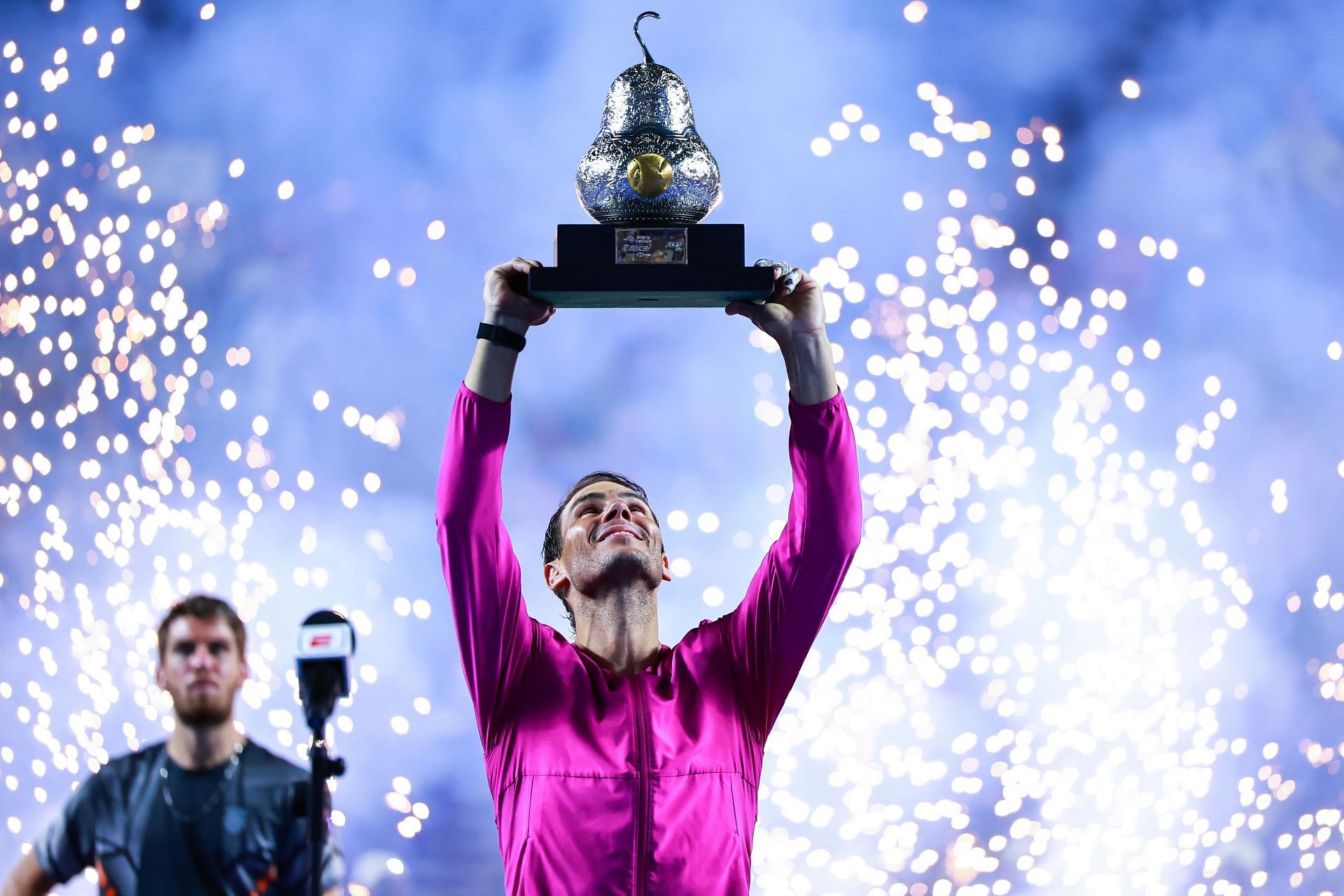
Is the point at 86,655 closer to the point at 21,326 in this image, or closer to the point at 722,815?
the point at 21,326

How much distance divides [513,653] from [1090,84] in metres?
2.54

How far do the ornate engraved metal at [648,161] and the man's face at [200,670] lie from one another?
74 centimetres

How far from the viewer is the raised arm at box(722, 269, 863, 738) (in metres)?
1.58

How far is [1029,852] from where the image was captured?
327 cm

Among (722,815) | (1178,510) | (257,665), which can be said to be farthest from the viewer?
(1178,510)

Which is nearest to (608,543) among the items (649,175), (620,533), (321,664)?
(620,533)

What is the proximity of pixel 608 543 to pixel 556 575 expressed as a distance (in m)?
0.17

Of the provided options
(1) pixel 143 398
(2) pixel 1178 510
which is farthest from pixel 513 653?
(2) pixel 1178 510

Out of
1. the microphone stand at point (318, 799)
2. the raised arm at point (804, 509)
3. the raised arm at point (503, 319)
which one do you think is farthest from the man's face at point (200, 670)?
the raised arm at point (804, 509)

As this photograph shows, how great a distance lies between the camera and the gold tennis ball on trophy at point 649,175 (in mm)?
1706

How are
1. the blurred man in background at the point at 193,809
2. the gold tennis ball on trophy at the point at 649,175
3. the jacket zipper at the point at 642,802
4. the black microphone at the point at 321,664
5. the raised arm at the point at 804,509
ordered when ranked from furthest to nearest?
the gold tennis ball on trophy at the point at 649,175
the raised arm at the point at 804,509
the jacket zipper at the point at 642,802
the blurred man in background at the point at 193,809
the black microphone at the point at 321,664

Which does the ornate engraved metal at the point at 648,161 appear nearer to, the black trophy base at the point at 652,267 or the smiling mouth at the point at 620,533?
the black trophy base at the point at 652,267

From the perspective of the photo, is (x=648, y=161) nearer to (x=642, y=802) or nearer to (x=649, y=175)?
(x=649, y=175)

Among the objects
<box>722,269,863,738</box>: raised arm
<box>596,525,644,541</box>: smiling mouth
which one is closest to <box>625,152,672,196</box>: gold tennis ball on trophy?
<box>722,269,863,738</box>: raised arm
